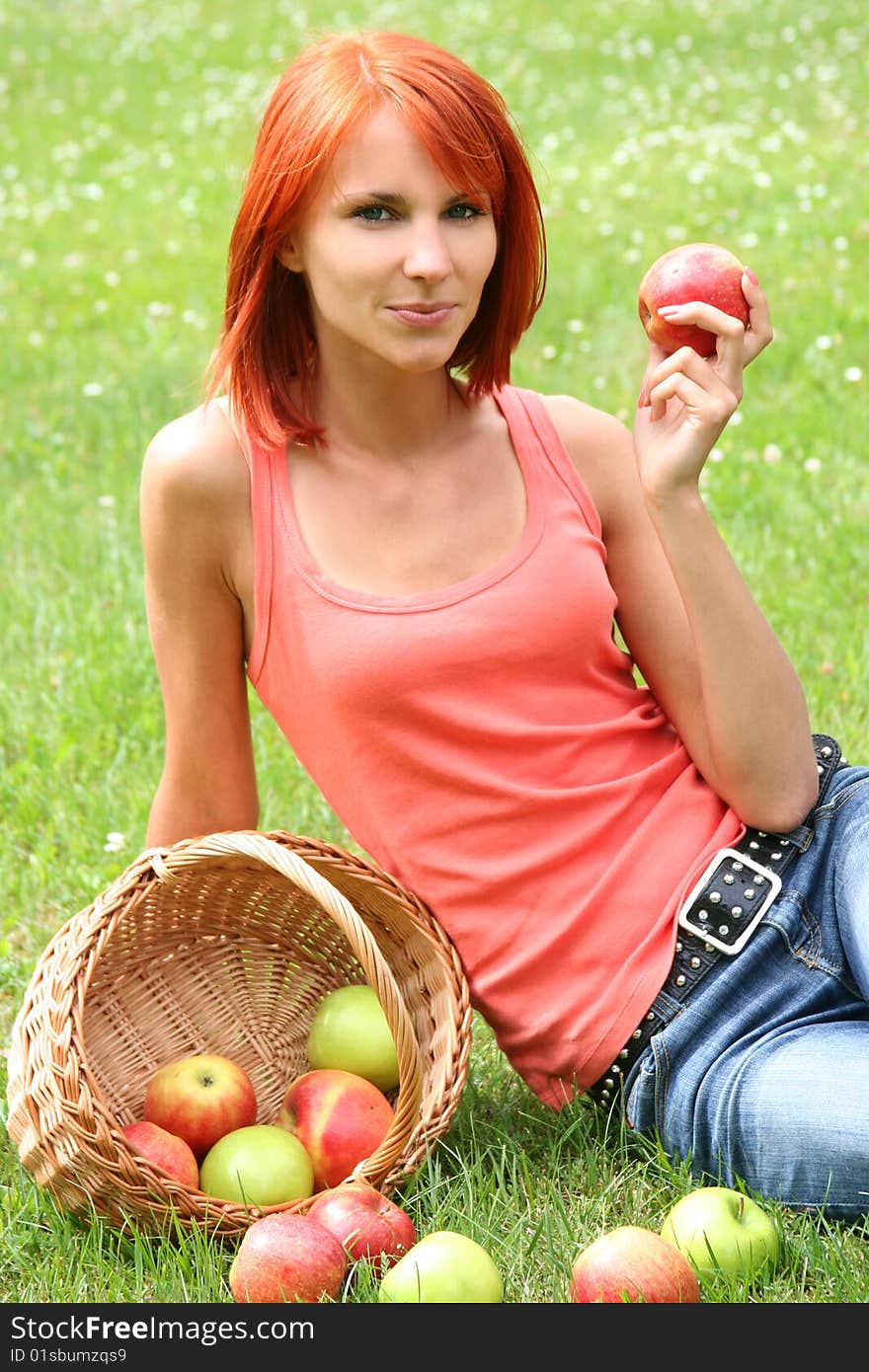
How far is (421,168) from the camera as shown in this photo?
86.8 inches

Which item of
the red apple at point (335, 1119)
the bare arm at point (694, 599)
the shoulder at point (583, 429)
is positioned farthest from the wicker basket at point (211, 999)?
the shoulder at point (583, 429)

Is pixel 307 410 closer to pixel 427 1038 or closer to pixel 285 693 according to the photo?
pixel 285 693

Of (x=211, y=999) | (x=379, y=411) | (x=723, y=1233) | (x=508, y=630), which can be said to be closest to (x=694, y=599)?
(x=508, y=630)

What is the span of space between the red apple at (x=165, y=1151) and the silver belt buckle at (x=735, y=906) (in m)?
0.77

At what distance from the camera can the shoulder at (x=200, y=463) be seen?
2414 millimetres

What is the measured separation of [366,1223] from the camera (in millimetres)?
2107

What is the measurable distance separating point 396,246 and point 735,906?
102 cm

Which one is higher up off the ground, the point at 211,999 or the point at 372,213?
the point at 372,213

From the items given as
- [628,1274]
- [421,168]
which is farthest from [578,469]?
[628,1274]

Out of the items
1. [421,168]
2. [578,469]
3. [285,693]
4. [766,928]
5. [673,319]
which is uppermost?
[421,168]

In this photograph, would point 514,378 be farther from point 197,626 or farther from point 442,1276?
point 442,1276

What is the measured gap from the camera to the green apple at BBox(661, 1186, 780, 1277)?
2.06 metres

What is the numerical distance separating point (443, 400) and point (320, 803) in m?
1.28

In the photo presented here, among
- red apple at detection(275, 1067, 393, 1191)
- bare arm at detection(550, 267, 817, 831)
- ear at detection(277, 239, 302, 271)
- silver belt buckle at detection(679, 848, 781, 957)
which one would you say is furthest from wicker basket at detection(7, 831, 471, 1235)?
ear at detection(277, 239, 302, 271)
